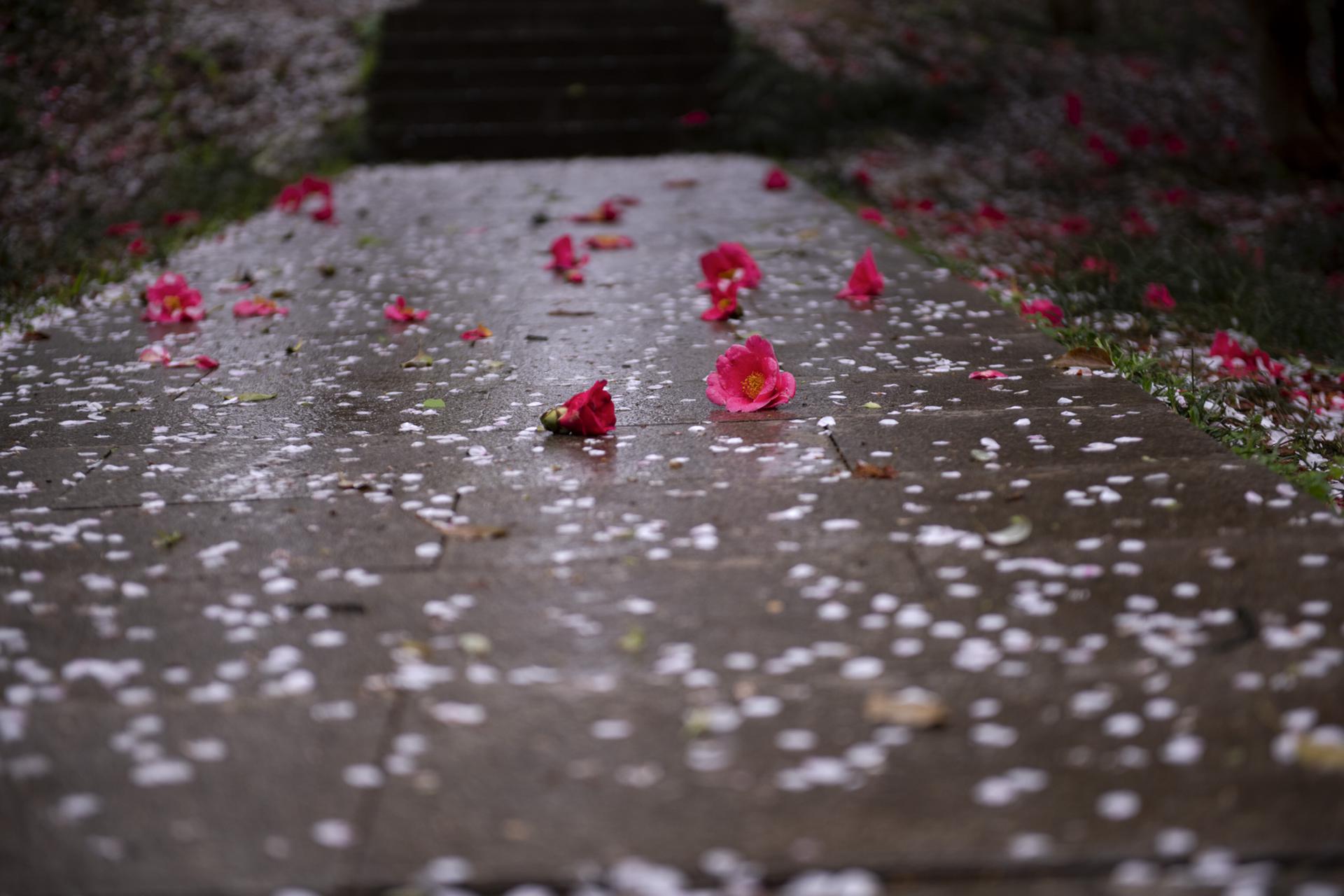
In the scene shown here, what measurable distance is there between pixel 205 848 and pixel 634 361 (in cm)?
207

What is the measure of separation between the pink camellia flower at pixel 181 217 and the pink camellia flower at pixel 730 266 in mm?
3262

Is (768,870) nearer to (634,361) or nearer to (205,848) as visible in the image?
(205,848)

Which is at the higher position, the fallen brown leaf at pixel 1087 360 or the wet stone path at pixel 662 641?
the wet stone path at pixel 662 641

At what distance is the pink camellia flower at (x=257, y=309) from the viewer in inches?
151

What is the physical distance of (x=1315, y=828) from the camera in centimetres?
114

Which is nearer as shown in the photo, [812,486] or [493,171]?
[812,486]

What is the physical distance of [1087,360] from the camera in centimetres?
291

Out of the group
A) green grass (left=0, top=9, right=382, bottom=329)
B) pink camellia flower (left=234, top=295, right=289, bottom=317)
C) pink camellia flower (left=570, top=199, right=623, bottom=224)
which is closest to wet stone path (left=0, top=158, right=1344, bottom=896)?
pink camellia flower (left=234, top=295, right=289, bottom=317)

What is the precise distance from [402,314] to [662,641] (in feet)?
7.47

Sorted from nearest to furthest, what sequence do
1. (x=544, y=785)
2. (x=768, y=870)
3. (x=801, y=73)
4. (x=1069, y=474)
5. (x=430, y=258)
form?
(x=768, y=870)
(x=544, y=785)
(x=1069, y=474)
(x=430, y=258)
(x=801, y=73)

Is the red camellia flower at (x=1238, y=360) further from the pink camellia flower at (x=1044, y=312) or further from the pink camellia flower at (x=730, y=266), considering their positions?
the pink camellia flower at (x=730, y=266)

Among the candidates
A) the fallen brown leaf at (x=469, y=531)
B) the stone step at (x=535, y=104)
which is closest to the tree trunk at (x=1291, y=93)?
the stone step at (x=535, y=104)

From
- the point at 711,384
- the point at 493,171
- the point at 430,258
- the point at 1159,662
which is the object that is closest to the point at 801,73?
the point at 493,171

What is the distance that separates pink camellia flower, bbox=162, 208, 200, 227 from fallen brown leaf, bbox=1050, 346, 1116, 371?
174 inches
